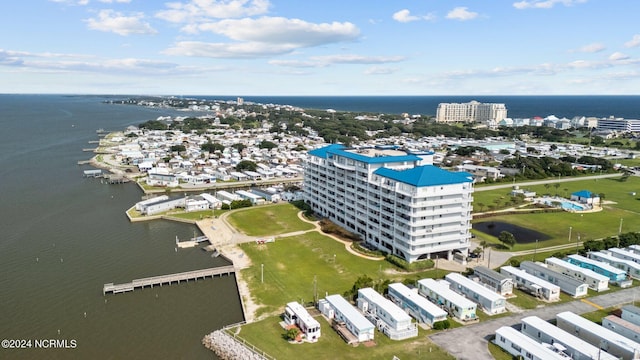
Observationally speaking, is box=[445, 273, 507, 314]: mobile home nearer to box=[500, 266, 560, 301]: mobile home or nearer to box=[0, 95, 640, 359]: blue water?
box=[500, 266, 560, 301]: mobile home

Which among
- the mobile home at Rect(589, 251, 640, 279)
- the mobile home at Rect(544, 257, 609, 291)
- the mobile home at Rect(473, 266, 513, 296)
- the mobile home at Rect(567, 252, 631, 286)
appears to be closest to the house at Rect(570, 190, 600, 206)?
the mobile home at Rect(589, 251, 640, 279)

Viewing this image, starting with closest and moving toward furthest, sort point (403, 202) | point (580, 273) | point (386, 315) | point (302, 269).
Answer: point (386, 315), point (580, 273), point (302, 269), point (403, 202)

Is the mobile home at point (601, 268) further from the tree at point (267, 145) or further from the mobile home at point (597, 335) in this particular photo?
the tree at point (267, 145)

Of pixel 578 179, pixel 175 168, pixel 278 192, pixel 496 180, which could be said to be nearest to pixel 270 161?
pixel 175 168

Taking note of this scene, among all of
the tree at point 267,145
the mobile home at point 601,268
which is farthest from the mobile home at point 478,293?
the tree at point 267,145

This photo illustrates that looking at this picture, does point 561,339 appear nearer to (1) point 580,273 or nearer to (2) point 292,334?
(1) point 580,273

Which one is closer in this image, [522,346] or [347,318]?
[522,346]

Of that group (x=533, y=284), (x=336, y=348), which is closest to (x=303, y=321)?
(x=336, y=348)
